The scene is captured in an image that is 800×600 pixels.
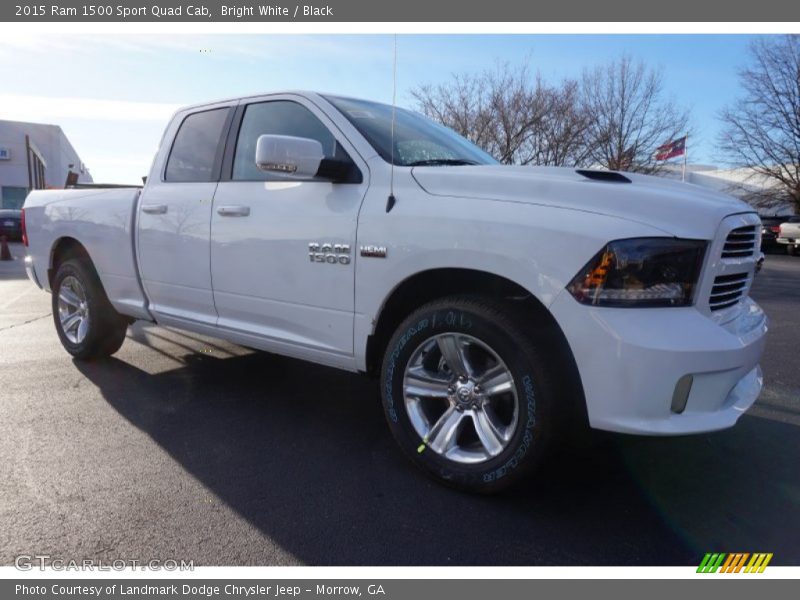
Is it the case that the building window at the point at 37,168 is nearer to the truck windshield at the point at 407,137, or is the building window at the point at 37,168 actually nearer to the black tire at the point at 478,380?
the truck windshield at the point at 407,137

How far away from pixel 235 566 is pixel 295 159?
1.87 metres

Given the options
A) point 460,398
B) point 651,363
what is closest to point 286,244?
point 460,398

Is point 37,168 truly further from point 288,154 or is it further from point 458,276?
point 458,276

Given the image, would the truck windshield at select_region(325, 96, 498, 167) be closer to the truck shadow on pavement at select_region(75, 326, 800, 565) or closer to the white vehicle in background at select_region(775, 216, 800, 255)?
the truck shadow on pavement at select_region(75, 326, 800, 565)

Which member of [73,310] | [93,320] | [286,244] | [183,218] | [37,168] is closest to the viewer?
[286,244]

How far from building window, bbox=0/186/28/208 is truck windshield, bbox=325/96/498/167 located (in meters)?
62.0

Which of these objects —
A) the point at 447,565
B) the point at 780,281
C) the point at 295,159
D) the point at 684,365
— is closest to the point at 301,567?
the point at 447,565

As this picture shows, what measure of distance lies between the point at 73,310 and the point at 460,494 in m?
3.99

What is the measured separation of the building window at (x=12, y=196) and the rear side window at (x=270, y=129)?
202ft

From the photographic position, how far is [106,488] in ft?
9.22

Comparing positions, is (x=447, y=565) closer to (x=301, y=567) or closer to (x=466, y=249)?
(x=301, y=567)

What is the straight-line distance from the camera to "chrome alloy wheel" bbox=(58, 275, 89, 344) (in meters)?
4.97

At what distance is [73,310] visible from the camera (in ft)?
17.0

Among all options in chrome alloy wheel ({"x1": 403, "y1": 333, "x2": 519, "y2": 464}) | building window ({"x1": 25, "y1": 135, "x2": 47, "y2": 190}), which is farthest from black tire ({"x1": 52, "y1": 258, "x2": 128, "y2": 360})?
building window ({"x1": 25, "y1": 135, "x2": 47, "y2": 190})
